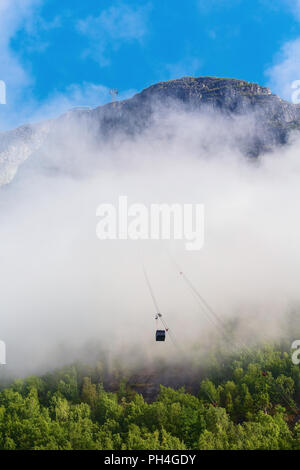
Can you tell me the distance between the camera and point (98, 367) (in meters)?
116

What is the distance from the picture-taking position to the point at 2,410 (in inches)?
3009

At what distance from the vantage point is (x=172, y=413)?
220 feet

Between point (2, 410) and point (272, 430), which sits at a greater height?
point (272, 430)

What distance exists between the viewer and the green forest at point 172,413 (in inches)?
2291

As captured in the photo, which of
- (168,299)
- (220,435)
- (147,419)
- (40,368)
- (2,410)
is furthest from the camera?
(168,299)

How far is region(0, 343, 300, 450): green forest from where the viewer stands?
58.2m
